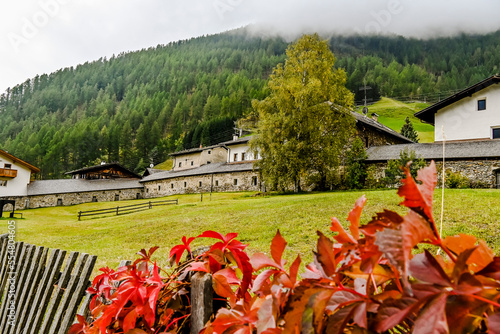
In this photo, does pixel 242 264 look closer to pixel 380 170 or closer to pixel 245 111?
pixel 380 170

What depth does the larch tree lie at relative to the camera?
22047 mm

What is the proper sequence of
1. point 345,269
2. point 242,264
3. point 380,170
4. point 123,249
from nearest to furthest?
point 345,269 < point 242,264 < point 123,249 < point 380,170

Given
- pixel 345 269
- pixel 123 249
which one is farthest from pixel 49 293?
pixel 123 249

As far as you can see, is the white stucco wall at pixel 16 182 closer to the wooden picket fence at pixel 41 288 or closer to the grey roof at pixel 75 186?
the grey roof at pixel 75 186

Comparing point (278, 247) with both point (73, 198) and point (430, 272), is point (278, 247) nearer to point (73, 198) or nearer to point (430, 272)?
point (430, 272)

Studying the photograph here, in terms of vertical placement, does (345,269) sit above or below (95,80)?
below

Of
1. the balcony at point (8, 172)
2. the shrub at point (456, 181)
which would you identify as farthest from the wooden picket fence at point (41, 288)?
the balcony at point (8, 172)

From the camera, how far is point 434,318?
0.32 meters

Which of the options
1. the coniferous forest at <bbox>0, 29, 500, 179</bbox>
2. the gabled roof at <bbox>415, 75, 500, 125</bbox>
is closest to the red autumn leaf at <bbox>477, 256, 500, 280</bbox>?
the gabled roof at <bbox>415, 75, 500, 125</bbox>

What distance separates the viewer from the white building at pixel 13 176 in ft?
128

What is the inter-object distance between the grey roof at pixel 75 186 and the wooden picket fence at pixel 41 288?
46053mm

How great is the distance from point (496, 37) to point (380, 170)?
159433 millimetres

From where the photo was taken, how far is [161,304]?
1043 mm

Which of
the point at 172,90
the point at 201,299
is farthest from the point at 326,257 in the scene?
the point at 172,90
